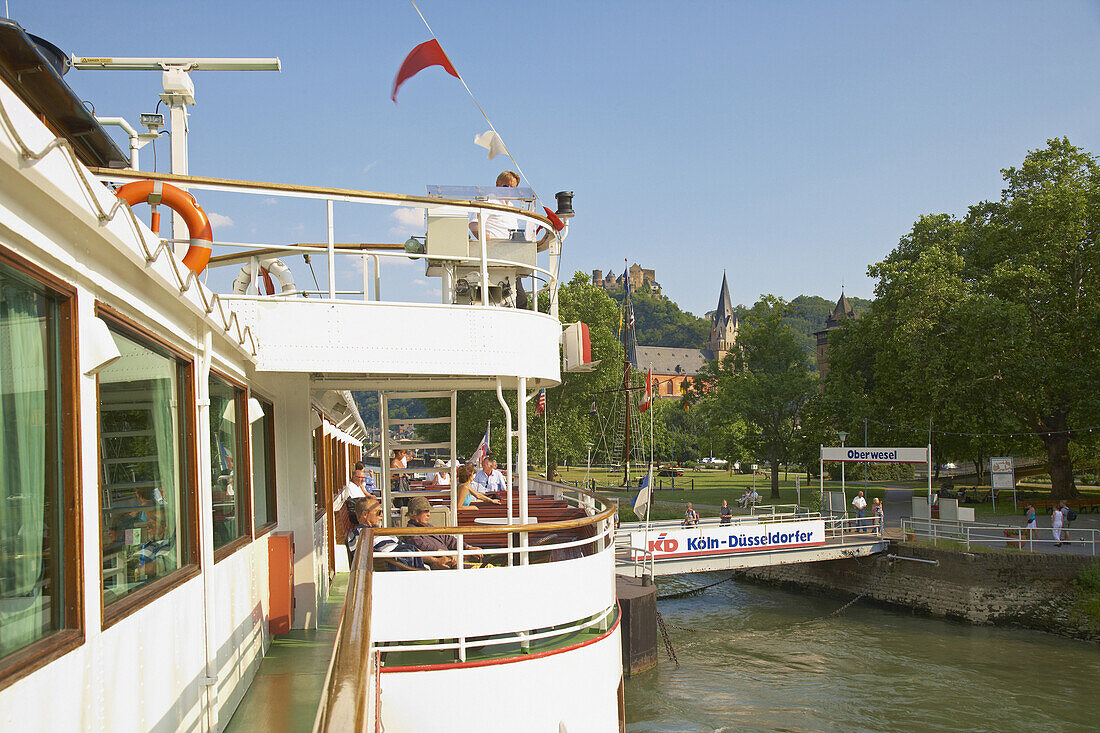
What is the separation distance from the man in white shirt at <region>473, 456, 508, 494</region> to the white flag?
5885 mm

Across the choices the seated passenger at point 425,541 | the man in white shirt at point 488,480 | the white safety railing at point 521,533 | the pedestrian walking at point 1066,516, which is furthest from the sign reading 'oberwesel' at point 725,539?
the seated passenger at point 425,541

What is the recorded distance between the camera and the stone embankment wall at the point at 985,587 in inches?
951

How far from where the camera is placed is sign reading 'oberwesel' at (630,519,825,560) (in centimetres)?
2247

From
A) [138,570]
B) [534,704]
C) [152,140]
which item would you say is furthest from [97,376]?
[152,140]

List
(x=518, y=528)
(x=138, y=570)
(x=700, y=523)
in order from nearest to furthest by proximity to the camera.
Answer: (x=138, y=570) → (x=518, y=528) → (x=700, y=523)

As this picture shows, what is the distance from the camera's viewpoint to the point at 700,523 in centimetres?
2933

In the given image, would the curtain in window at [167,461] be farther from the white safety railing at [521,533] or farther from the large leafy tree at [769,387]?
the large leafy tree at [769,387]

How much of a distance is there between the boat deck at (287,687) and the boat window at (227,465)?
97 centimetres

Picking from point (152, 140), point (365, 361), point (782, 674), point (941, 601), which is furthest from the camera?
point (941, 601)

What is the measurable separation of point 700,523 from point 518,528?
23804mm

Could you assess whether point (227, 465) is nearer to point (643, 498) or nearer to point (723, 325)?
point (643, 498)

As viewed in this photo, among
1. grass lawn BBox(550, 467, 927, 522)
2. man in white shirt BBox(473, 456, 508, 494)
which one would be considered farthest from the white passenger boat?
grass lawn BBox(550, 467, 927, 522)

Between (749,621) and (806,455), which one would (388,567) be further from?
(806,455)

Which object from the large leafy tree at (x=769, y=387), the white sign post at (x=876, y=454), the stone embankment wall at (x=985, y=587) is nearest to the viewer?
the stone embankment wall at (x=985, y=587)
